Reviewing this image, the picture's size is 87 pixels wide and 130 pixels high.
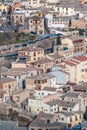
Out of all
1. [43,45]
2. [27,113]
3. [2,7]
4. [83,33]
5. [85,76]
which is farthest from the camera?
[2,7]

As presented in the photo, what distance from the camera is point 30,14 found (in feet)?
123

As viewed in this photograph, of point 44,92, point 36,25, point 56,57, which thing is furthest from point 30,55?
point 36,25

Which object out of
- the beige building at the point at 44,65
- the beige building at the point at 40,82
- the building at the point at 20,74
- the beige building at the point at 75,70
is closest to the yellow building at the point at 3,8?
the beige building at the point at 44,65

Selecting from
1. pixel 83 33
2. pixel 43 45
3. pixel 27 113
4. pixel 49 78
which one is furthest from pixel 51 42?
pixel 27 113

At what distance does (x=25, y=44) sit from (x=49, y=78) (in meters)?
6.01

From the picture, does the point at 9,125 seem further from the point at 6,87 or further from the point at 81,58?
the point at 81,58

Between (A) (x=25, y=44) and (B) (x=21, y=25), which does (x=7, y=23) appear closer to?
(B) (x=21, y=25)

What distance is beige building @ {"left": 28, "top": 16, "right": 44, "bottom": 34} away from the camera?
35250mm

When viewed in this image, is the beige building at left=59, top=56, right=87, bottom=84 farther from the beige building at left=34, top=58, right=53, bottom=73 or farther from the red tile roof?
the beige building at left=34, top=58, right=53, bottom=73

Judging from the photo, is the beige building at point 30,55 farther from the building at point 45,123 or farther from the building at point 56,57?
the building at point 45,123

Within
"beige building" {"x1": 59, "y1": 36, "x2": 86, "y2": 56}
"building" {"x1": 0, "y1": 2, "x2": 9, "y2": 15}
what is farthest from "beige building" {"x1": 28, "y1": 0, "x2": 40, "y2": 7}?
"beige building" {"x1": 59, "y1": 36, "x2": 86, "y2": 56}

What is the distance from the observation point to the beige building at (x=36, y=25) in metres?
35.2

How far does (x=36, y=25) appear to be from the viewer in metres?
35.3

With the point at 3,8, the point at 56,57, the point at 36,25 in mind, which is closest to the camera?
the point at 56,57
